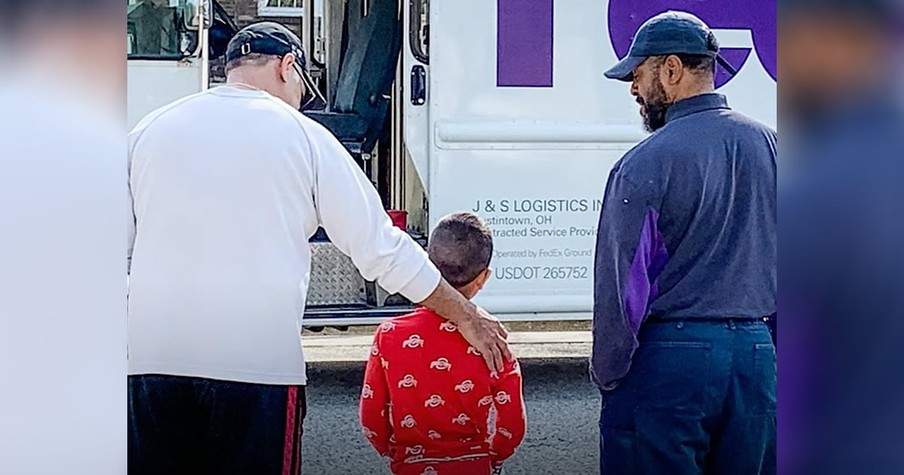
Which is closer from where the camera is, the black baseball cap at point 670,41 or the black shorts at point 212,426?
the black shorts at point 212,426

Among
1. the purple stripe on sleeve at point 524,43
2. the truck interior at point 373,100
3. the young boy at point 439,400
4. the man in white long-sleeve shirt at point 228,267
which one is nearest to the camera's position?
the man in white long-sleeve shirt at point 228,267

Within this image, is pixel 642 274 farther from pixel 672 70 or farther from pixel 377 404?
pixel 377 404

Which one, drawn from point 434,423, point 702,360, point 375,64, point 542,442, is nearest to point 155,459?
point 434,423

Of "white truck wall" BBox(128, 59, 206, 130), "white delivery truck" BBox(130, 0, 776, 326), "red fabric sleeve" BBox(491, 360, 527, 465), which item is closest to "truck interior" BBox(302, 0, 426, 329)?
"white delivery truck" BBox(130, 0, 776, 326)

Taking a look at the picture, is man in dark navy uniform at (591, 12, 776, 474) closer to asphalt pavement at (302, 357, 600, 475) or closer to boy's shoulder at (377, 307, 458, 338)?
boy's shoulder at (377, 307, 458, 338)

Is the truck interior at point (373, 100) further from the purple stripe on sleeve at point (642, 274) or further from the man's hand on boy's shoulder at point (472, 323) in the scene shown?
the purple stripe on sleeve at point (642, 274)

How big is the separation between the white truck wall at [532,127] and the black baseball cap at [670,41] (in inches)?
101

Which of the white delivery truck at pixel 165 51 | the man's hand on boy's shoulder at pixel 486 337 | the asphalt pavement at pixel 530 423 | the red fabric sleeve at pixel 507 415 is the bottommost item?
the asphalt pavement at pixel 530 423

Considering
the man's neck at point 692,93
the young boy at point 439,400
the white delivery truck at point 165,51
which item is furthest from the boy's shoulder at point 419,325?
Result: the white delivery truck at point 165,51

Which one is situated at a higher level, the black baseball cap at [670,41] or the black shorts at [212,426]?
the black baseball cap at [670,41]

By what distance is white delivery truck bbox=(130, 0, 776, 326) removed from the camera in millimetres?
5109

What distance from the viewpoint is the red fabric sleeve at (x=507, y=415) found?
2.65m

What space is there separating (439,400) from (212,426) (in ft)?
1.69

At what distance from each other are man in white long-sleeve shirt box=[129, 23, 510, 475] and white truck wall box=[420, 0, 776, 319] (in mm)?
2740
